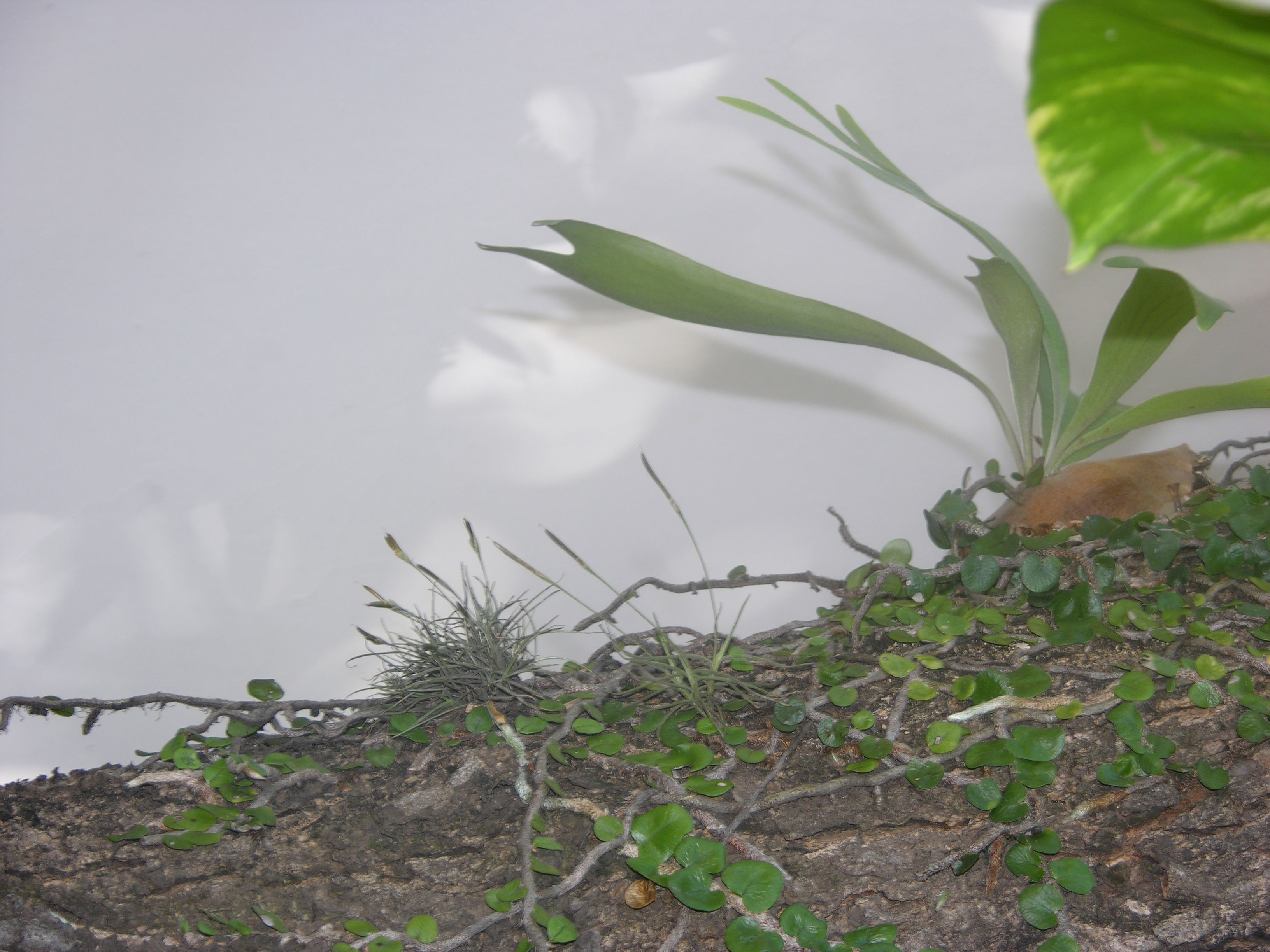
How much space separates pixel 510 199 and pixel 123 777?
0.84 metres

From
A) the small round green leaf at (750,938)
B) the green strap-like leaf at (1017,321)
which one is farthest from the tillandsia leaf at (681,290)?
the small round green leaf at (750,938)

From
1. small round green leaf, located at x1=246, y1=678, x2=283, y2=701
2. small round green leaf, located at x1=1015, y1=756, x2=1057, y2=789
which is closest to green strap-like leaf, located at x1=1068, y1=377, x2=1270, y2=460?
small round green leaf, located at x1=1015, y1=756, x2=1057, y2=789

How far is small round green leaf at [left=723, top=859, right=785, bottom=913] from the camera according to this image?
1.47 feet

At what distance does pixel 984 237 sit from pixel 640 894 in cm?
77

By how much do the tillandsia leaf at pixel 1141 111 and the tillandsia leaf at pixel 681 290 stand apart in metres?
0.55

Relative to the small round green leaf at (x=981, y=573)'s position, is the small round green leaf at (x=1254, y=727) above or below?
A: below

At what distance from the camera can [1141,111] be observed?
0.72 ft

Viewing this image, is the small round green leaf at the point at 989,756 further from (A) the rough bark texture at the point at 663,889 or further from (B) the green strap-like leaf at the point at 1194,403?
(B) the green strap-like leaf at the point at 1194,403

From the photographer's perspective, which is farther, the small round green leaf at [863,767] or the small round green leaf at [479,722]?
the small round green leaf at [479,722]

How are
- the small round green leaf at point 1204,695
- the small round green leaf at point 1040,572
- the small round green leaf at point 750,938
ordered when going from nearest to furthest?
the small round green leaf at point 750,938, the small round green leaf at point 1204,695, the small round green leaf at point 1040,572

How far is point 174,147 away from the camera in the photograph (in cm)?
97

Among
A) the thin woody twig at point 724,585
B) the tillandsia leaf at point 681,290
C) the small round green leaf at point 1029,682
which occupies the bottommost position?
the small round green leaf at point 1029,682

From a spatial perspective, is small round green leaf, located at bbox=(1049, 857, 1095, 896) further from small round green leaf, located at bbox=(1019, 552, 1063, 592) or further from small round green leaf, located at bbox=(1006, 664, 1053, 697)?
small round green leaf, located at bbox=(1019, 552, 1063, 592)

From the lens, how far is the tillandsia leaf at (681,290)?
2.49ft
